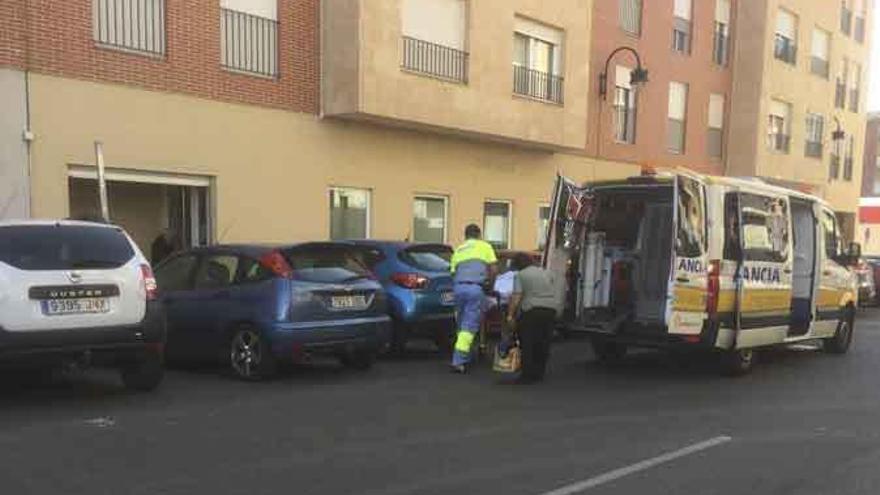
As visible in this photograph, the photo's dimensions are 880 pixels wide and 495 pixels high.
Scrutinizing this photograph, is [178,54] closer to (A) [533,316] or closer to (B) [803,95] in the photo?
(A) [533,316]

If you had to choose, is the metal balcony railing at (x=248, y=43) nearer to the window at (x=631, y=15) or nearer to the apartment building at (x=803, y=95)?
the window at (x=631, y=15)

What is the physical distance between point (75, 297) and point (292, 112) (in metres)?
8.26

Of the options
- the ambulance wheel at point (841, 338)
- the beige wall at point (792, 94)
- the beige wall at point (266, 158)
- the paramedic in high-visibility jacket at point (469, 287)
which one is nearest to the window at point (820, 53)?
the beige wall at point (792, 94)

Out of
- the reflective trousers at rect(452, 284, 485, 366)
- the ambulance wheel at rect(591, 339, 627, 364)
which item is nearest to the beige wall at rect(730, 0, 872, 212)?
the ambulance wheel at rect(591, 339, 627, 364)

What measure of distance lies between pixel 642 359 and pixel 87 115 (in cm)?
826

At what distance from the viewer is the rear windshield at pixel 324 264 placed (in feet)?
30.0

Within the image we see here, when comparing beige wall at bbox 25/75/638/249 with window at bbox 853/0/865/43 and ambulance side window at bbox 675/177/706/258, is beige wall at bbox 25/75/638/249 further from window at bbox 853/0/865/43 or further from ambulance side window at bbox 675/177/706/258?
window at bbox 853/0/865/43

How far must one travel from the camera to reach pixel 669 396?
8742 millimetres

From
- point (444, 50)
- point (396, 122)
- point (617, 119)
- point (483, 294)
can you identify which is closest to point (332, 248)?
point (483, 294)

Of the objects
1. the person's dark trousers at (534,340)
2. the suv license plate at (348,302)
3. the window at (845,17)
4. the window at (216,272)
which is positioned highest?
the window at (845,17)

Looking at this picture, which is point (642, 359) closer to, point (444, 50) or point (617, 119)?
point (444, 50)

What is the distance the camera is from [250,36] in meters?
14.5

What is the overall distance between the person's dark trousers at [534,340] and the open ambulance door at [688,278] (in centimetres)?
129

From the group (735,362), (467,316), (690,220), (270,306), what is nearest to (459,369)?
(467,316)
